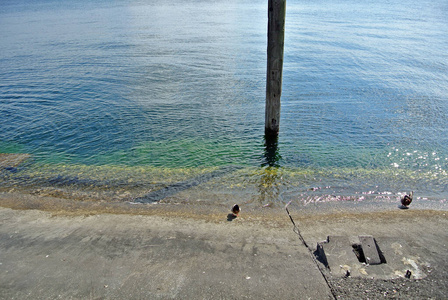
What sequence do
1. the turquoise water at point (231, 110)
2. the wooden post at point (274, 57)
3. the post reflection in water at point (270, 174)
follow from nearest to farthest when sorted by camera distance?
the post reflection in water at point (270, 174), the wooden post at point (274, 57), the turquoise water at point (231, 110)

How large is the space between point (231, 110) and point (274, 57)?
5034mm

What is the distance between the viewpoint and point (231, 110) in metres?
15.2

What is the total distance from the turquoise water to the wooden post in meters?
1.35

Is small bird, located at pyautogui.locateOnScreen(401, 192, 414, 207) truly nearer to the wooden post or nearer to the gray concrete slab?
the gray concrete slab

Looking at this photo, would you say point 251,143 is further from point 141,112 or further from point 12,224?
point 12,224

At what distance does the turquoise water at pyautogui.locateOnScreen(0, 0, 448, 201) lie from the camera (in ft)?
34.1

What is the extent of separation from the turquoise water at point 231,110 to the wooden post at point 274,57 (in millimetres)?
1355

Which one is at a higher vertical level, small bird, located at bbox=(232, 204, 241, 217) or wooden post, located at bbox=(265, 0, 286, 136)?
wooden post, located at bbox=(265, 0, 286, 136)

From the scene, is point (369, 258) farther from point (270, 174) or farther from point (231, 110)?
point (231, 110)

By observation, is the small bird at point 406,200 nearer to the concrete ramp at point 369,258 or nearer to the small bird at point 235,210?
the concrete ramp at point 369,258

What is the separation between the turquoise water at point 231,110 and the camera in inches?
409

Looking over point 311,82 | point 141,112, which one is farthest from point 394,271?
point 311,82

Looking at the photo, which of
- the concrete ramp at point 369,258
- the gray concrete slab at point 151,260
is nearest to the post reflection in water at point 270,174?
the gray concrete slab at point 151,260

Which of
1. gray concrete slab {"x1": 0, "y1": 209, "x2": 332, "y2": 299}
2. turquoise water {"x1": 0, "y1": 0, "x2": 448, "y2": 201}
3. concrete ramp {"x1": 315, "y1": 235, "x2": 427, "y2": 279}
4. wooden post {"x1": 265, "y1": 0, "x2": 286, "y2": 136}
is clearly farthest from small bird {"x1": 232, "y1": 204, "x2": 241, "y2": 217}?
wooden post {"x1": 265, "y1": 0, "x2": 286, "y2": 136}
